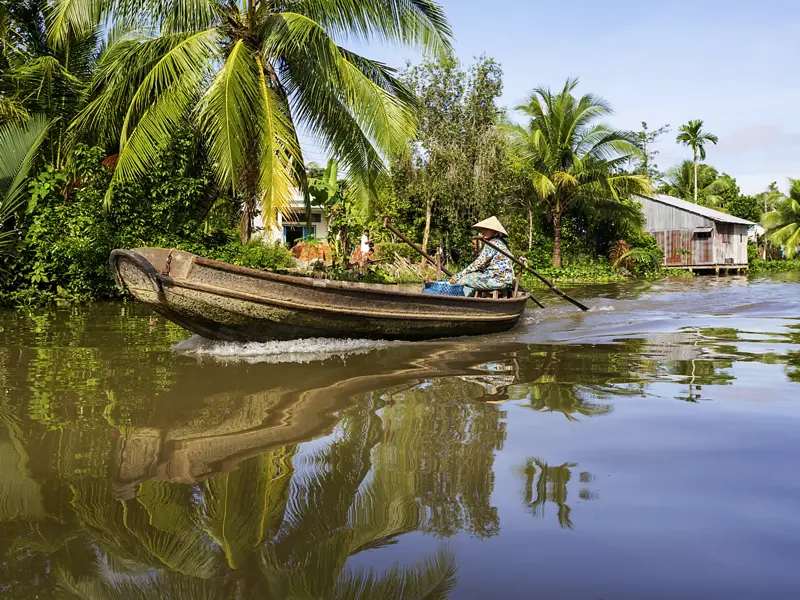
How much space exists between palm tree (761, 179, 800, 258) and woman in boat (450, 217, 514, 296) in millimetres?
31282

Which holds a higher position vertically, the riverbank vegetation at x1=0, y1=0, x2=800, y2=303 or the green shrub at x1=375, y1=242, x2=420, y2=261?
the riverbank vegetation at x1=0, y1=0, x2=800, y2=303

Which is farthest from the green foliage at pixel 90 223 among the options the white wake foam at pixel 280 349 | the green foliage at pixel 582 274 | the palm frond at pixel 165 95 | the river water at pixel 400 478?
the green foliage at pixel 582 274

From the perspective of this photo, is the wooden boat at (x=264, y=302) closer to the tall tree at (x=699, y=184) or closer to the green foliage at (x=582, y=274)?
the green foliage at (x=582, y=274)

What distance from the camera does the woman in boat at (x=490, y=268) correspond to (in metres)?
9.48

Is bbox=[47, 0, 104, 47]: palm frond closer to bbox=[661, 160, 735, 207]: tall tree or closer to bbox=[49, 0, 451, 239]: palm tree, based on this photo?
bbox=[49, 0, 451, 239]: palm tree

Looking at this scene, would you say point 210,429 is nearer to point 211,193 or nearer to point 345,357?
point 345,357

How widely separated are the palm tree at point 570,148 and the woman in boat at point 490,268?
15459 millimetres

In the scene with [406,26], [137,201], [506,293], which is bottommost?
[506,293]

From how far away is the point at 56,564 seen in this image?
103 inches

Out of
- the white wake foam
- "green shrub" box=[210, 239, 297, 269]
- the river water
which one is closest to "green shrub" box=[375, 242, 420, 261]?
"green shrub" box=[210, 239, 297, 269]

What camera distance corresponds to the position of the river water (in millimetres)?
2537

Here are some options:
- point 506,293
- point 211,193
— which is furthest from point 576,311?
point 211,193

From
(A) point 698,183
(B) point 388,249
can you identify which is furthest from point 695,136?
(B) point 388,249

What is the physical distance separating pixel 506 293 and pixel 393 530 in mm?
7291
